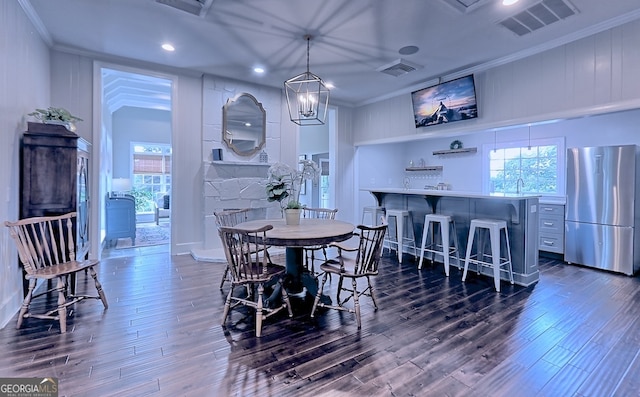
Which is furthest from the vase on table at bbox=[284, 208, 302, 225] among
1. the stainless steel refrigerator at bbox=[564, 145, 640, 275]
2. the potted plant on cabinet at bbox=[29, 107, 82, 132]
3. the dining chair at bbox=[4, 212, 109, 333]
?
the stainless steel refrigerator at bbox=[564, 145, 640, 275]

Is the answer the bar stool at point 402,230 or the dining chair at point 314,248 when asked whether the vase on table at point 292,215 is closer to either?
the dining chair at point 314,248

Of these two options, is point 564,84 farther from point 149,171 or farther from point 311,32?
point 149,171

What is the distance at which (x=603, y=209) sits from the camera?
4.50 meters

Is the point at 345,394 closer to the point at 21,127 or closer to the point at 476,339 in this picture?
the point at 476,339

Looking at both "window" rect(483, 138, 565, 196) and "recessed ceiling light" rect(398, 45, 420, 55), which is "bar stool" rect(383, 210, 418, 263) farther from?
"window" rect(483, 138, 565, 196)

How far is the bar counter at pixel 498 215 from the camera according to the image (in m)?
3.79

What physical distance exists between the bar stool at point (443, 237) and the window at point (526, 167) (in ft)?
8.41

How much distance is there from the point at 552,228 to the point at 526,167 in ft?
4.78

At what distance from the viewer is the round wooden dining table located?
8.84 feet

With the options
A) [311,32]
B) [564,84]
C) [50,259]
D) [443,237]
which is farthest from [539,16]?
[50,259]

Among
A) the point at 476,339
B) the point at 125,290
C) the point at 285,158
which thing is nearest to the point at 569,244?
the point at 476,339

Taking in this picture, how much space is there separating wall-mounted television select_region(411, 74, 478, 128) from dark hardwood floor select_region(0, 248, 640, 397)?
2.76m

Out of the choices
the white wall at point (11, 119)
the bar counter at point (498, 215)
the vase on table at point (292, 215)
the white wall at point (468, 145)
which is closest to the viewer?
the white wall at point (11, 119)

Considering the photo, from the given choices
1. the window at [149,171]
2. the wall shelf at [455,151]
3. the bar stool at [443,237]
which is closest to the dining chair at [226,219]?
the bar stool at [443,237]
